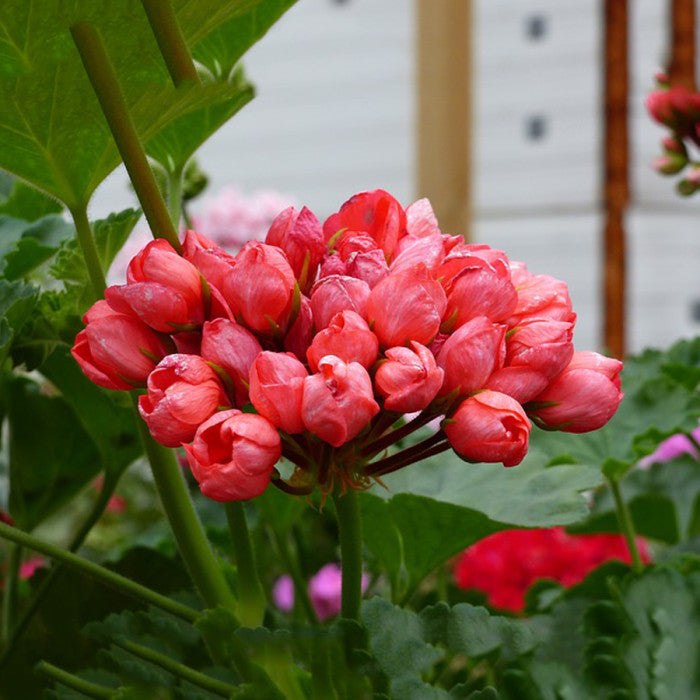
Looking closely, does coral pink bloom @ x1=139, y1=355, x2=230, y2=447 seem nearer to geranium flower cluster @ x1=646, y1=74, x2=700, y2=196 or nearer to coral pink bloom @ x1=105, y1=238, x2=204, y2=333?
coral pink bloom @ x1=105, y1=238, x2=204, y2=333

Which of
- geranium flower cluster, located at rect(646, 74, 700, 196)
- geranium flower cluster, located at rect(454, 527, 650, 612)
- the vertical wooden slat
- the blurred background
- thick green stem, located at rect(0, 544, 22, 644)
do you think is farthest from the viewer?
the blurred background

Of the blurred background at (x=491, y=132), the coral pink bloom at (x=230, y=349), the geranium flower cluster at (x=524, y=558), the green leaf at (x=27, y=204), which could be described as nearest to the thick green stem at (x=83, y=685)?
the coral pink bloom at (x=230, y=349)

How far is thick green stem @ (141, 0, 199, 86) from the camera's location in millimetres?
294

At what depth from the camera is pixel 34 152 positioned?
0.33m

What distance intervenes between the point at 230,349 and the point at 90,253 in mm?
97

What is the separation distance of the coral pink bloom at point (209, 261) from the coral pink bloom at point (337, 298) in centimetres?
3

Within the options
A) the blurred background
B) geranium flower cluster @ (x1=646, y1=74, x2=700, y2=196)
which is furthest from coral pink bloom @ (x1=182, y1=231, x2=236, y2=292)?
the blurred background

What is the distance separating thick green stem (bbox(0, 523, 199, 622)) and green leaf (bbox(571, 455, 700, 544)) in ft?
1.32

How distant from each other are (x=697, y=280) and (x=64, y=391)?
2571 mm

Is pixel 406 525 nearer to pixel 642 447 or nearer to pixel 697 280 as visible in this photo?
pixel 642 447

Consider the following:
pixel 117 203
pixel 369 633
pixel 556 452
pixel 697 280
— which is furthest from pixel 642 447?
pixel 117 203

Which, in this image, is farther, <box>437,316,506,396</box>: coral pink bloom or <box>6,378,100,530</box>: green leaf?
<box>6,378,100,530</box>: green leaf

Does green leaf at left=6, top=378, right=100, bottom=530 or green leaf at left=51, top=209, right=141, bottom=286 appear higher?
green leaf at left=51, top=209, right=141, bottom=286

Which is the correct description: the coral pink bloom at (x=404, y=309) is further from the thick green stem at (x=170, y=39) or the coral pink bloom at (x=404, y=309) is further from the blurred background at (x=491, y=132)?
the blurred background at (x=491, y=132)
